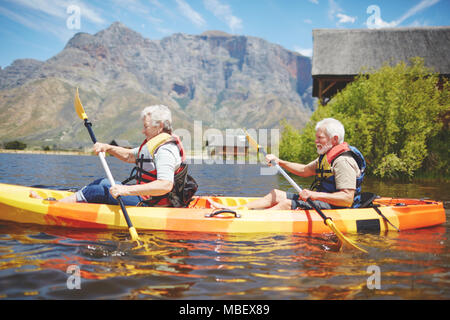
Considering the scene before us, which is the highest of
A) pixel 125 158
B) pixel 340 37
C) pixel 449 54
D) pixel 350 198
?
pixel 340 37

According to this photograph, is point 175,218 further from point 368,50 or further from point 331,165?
point 368,50

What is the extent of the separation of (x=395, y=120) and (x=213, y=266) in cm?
1409

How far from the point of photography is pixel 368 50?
819 inches

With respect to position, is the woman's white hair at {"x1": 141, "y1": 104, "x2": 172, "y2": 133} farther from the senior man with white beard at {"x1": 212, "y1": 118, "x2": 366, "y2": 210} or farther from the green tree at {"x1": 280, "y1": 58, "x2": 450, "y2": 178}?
the green tree at {"x1": 280, "y1": 58, "x2": 450, "y2": 178}

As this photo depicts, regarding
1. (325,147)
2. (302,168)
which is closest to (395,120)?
(302,168)

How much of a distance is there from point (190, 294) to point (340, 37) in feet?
75.5

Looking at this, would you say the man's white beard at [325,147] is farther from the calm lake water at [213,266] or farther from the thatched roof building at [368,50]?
the thatched roof building at [368,50]

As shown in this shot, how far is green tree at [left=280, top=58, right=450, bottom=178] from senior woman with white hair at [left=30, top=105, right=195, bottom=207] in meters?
11.8

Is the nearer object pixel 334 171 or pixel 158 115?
pixel 158 115

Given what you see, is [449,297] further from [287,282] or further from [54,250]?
[54,250]

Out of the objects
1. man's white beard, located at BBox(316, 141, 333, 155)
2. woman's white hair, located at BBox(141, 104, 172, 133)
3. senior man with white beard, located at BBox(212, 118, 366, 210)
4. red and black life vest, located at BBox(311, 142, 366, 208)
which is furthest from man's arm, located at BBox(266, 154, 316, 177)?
woman's white hair, located at BBox(141, 104, 172, 133)

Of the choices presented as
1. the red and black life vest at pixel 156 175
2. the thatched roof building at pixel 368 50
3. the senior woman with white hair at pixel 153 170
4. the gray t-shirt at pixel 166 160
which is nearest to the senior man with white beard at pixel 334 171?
the red and black life vest at pixel 156 175

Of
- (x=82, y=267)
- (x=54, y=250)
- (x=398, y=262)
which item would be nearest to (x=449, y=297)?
(x=398, y=262)

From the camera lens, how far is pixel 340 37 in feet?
72.3
